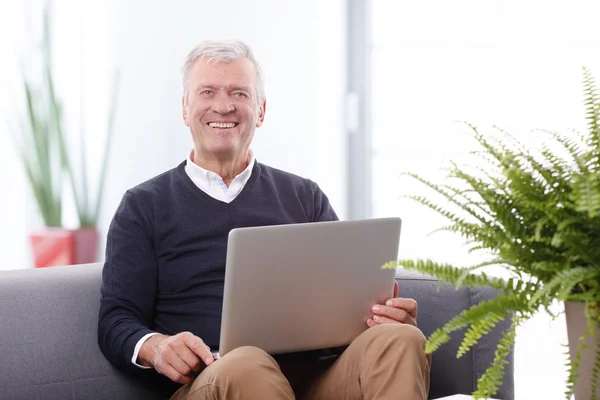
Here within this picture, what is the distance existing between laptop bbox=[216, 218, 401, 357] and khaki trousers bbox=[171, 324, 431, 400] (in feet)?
0.16

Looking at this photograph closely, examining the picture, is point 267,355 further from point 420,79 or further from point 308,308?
point 420,79

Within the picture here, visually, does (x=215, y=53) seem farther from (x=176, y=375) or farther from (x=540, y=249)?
(x=540, y=249)

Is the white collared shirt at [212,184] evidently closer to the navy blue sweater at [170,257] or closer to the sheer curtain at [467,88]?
the navy blue sweater at [170,257]

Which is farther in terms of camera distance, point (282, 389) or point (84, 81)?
point (84, 81)

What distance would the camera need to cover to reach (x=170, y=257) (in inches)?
80.1

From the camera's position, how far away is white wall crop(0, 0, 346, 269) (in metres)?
3.98

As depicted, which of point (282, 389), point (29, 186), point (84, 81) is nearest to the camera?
point (282, 389)

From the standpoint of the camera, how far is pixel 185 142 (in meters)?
4.19

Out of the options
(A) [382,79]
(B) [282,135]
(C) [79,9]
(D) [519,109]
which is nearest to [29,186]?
(C) [79,9]

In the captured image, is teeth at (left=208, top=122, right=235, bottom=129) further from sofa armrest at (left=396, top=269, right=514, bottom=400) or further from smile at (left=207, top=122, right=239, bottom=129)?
sofa armrest at (left=396, top=269, right=514, bottom=400)

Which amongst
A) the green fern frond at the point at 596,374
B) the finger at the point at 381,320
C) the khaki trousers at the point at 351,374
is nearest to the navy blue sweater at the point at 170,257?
the khaki trousers at the point at 351,374

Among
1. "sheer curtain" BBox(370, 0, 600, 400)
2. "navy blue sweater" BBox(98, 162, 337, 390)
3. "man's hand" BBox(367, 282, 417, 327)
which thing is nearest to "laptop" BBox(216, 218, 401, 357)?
"man's hand" BBox(367, 282, 417, 327)

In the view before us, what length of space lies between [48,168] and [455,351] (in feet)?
6.71

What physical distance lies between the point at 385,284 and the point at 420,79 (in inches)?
95.6
